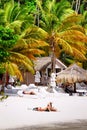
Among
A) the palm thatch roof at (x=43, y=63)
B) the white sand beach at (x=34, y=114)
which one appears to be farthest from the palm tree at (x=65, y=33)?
the white sand beach at (x=34, y=114)

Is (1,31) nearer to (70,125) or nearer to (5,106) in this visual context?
(5,106)

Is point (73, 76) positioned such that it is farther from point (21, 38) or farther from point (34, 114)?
point (34, 114)

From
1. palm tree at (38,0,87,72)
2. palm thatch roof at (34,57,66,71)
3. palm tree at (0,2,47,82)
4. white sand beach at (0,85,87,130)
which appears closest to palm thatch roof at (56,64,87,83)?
palm tree at (0,2,47,82)

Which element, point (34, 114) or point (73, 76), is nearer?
point (34, 114)

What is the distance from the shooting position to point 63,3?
3284cm

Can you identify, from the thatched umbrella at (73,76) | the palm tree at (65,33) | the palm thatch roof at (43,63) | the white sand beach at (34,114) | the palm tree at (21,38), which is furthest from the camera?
the palm thatch roof at (43,63)

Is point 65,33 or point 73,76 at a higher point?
point 65,33

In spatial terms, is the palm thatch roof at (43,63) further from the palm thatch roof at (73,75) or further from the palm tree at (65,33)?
the palm thatch roof at (73,75)

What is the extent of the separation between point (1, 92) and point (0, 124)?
12.6m

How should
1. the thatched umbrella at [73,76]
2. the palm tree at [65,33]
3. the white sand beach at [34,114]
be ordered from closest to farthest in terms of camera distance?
the white sand beach at [34,114]
the thatched umbrella at [73,76]
the palm tree at [65,33]

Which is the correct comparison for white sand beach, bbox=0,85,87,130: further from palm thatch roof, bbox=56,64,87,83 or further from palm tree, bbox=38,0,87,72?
palm tree, bbox=38,0,87,72

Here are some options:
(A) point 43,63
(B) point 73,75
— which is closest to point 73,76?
(B) point 73,75

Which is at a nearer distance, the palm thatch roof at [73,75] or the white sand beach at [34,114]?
the white sand beach at [34,114]

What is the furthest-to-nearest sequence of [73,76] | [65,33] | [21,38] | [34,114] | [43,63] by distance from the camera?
[43,63], [65,33], [73,76], [21,38], [34,114]
